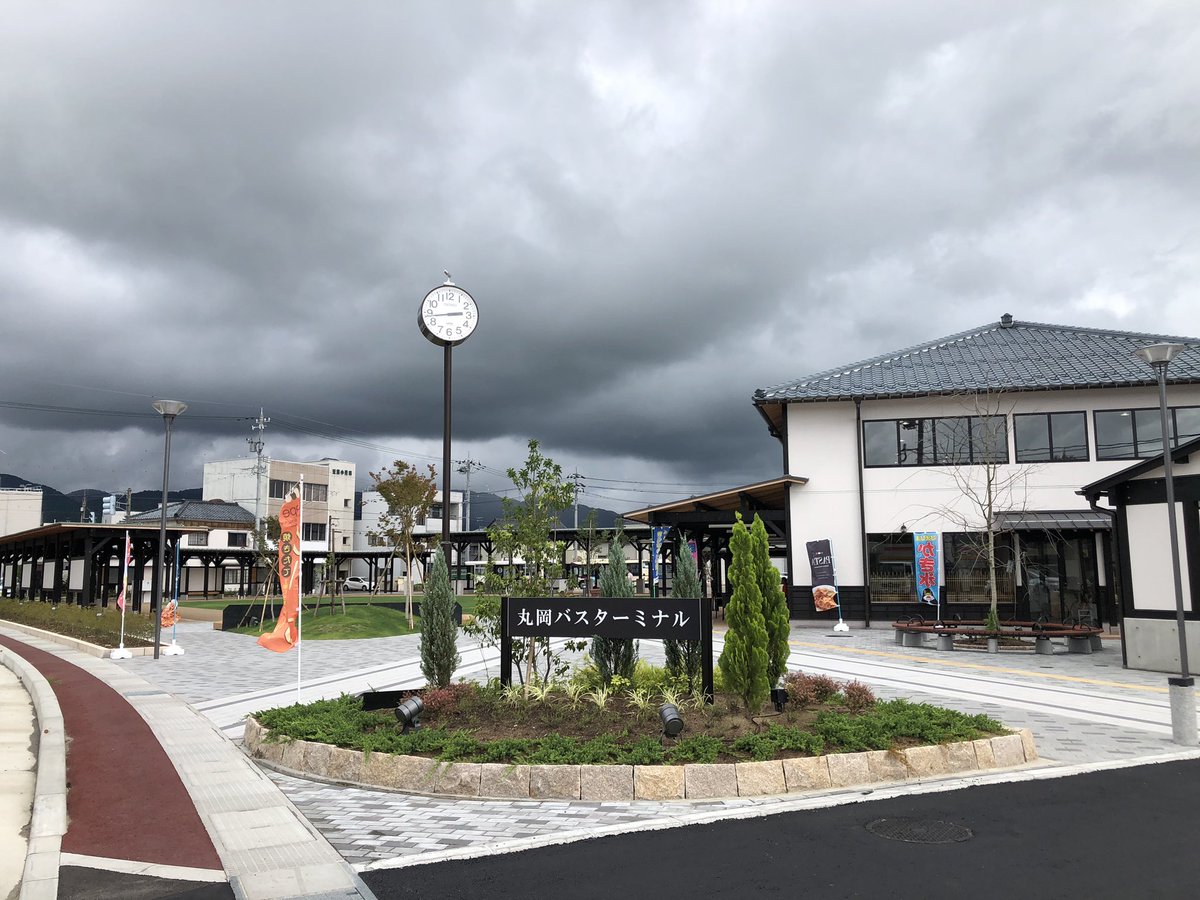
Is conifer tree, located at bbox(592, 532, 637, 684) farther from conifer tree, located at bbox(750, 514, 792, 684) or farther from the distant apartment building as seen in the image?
the distant apartment building

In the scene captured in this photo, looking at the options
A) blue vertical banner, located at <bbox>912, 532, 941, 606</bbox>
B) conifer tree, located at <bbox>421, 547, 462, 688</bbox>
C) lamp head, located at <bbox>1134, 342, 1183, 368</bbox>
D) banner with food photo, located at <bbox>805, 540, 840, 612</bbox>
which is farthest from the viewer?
banner with food photo, located at <bbox>805, 540, 840, 612</bbox>

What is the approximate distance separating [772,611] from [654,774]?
10.5 feet

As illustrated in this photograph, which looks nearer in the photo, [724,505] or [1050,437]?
[1050,437]

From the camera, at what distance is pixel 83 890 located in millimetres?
5051

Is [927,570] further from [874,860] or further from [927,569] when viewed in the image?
[874,860]

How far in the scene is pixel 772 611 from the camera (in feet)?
31.4

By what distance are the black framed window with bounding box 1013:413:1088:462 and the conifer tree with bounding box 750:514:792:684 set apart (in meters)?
19.0

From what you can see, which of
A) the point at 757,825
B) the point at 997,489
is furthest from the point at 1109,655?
the point at 757,825

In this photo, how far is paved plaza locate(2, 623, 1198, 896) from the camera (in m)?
6.04

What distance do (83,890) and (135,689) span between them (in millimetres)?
10412

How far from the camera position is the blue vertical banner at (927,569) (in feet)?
81.2

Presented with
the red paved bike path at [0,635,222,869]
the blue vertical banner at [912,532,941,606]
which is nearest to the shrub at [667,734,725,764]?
the red paved bike path at [0,635,222,869]

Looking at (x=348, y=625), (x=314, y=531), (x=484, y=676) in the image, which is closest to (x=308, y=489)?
(x=314, y=531)

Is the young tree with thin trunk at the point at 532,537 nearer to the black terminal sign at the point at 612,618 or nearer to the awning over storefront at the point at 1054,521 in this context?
the black terminal sign at the point at 612,618
